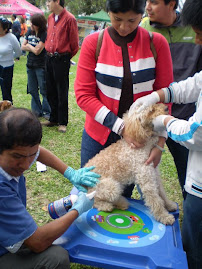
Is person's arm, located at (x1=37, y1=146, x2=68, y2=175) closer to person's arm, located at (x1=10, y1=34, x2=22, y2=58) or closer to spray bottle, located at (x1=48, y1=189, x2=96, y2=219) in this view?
spray bottle, located at (x1=48, y1=189, x2=96, y2=219)

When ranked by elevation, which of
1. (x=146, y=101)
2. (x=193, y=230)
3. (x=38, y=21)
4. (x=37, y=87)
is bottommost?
(x=37, y=87)

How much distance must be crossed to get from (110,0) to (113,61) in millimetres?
416

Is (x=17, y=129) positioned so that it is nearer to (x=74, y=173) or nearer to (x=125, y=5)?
(x=74, y=173)

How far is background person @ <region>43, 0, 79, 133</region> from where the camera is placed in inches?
200

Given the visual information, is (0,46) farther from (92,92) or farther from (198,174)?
(198,174)

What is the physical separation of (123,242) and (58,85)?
12.6ft

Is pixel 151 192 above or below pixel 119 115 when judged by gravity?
below

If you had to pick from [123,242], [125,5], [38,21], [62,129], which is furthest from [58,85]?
[123,242]

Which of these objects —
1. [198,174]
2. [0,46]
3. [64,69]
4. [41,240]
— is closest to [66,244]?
[41,240]

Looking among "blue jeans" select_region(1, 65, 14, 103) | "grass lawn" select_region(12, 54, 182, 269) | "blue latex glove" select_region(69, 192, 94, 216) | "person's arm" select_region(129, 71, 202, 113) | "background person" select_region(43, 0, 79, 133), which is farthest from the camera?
"blue jeans" select_region(1, 65, 14, 103)

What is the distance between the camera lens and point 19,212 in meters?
1.54

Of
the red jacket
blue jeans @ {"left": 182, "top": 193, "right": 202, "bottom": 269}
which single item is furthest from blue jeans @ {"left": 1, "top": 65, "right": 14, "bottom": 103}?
blue jeans @ {"left": 182, "top": 193, "right": 202, "bottom": 269}

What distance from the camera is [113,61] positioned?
205cm

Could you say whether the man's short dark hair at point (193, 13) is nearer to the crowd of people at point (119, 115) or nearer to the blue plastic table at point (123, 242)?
the crowd of people at point (119, 115)
